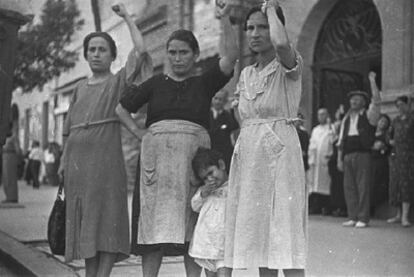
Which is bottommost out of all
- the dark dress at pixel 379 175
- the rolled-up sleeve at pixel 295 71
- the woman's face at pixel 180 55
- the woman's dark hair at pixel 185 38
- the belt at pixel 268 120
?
the dark dress at pixel 379 175

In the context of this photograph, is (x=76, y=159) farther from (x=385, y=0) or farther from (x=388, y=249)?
(x=385, y=0)

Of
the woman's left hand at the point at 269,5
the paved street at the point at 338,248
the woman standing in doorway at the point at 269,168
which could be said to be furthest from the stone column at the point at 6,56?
the woman's left hand at the point at 269,5

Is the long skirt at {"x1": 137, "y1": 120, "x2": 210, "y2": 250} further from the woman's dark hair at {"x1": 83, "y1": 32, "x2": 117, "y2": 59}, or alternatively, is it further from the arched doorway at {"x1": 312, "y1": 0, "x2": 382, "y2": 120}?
the arched doorway at {"x1": 312, "y1": 0, "x2": 382, "y2": 120}

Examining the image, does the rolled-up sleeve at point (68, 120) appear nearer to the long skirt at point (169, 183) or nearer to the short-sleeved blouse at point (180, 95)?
the short-sleeved blouse at point (180, 95)

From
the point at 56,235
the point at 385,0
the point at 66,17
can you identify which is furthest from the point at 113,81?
the point at 385,0

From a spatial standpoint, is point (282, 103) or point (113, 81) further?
point (113, 81)

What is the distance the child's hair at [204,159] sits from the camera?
12.1ft

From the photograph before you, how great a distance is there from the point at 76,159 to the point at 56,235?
0.53m

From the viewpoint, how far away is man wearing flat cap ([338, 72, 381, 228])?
26.9 feet

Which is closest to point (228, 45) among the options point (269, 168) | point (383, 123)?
point (269, 168)

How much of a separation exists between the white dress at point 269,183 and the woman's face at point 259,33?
9 centimetres

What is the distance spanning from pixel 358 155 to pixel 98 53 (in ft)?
16.4

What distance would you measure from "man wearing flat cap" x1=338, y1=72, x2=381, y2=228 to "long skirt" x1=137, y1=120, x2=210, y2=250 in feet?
15.4

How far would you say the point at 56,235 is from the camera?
423 cm
